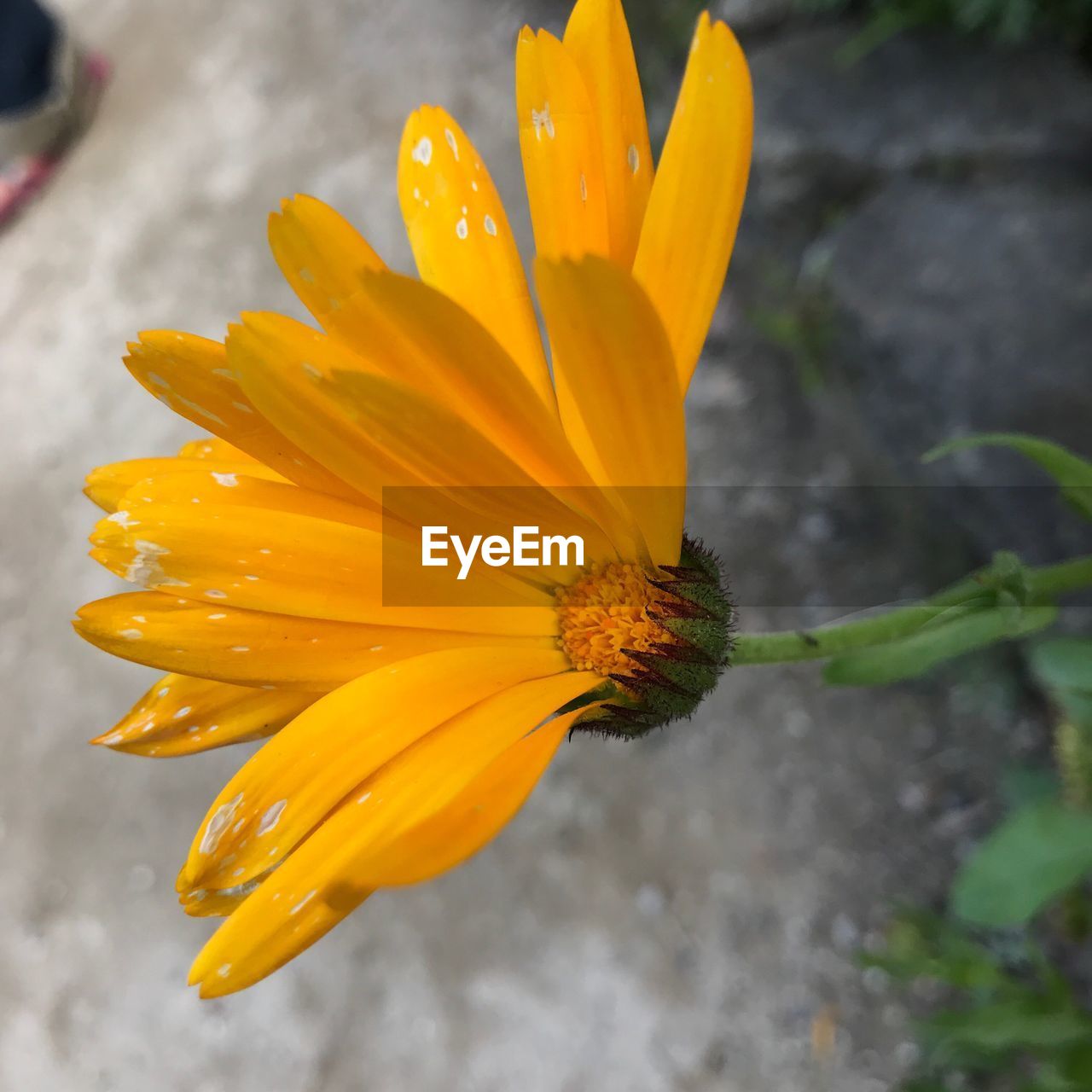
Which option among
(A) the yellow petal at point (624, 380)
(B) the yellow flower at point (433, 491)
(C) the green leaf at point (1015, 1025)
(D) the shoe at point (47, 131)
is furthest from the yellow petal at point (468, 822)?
(D) the shoe at point (47, 131)

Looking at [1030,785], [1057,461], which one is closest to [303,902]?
[1057,461]

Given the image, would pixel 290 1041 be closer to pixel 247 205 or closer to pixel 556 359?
pixel 556 359

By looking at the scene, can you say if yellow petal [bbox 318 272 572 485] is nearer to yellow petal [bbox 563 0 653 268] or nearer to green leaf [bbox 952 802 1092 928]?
yellow petal [bbox 563 0 653 268]

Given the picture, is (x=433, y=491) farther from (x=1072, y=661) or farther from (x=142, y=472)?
(x=1072, y=661)

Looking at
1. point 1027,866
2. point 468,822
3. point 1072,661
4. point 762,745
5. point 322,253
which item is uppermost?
point 322,253

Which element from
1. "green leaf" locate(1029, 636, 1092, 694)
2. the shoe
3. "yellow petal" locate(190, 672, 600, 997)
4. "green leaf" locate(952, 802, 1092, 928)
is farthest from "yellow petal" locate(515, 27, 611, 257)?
the shoe
